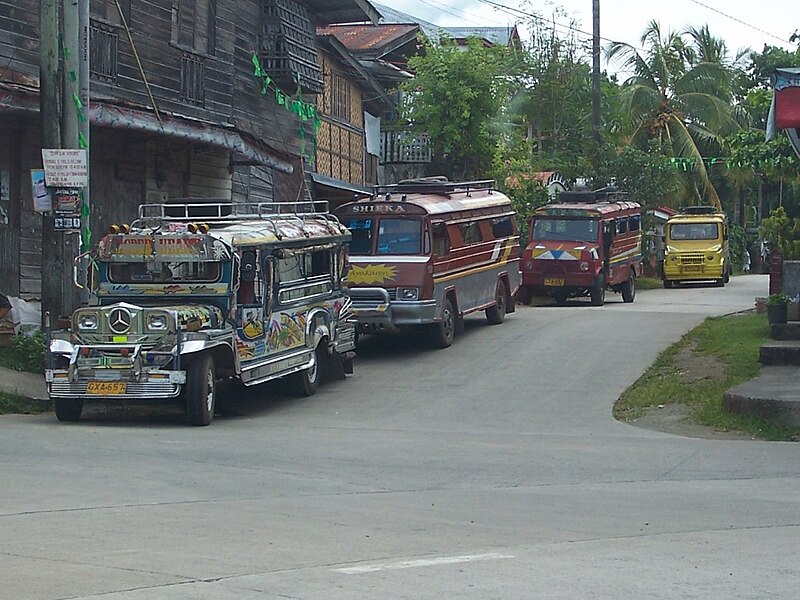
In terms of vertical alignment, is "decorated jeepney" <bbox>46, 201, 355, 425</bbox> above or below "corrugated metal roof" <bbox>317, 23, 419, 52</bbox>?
below

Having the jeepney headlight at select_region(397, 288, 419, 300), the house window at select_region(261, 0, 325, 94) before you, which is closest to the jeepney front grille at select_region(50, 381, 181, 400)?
the jeepney headlight at select_region(397, 288, 419, 300)

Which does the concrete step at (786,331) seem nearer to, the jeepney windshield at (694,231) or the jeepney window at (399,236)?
the jeepney window at (399,236)

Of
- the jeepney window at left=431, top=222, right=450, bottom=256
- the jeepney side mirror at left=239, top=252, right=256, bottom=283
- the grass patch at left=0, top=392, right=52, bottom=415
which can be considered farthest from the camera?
the jeepney window at left=431, top=222, right=450, bottom=256

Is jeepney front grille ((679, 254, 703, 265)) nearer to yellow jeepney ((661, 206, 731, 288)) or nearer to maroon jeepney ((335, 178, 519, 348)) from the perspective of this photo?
yellow jeepney ((661, 206, 731, 288))

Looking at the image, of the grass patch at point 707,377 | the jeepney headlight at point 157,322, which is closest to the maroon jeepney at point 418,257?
the grass patch at point 707,377

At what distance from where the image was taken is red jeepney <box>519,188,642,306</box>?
31.5 meters

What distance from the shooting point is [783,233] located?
21188 millimetres

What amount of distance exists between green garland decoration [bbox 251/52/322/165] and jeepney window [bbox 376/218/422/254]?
693cm

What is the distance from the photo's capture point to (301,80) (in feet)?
91.4

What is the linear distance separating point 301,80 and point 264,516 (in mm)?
19628

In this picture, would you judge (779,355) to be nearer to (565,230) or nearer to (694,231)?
(565,230)

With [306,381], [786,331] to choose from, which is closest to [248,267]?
[306,381]

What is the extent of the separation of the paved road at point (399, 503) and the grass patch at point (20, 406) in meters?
0.45

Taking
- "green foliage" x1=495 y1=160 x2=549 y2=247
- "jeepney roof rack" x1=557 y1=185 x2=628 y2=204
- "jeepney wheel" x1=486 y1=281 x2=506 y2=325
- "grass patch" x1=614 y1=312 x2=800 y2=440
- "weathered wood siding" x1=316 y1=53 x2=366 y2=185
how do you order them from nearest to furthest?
"grass patch" x1=614 y1=312 x2=800 y2=440 → "jeepney wheel" x1=486 y1=281 x2=506 y2=325 → "weathered wood siding" x1=316 y1=53 x2=366 y2=185 → "jeepney roof rack" x1=557 y1=185 x2=628 y2=204 → "green foliage" x1=495 y1=160 x2=549 y2=247
